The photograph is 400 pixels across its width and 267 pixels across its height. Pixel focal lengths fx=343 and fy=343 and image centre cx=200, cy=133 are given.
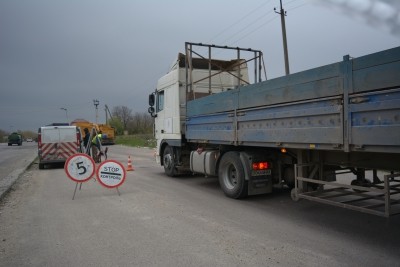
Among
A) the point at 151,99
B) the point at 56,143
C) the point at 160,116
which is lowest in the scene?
the point at 56,143

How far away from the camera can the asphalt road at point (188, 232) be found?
4160 millimetres

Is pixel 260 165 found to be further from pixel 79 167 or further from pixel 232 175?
pixel 79 167

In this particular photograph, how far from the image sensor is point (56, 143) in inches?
593

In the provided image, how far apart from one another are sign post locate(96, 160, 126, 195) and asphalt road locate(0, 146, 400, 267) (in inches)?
13.1

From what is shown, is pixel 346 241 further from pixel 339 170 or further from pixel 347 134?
pixel 339 170

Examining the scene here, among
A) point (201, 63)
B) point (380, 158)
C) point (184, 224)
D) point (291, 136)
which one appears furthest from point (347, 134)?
point (201, 63)

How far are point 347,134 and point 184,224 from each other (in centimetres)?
287

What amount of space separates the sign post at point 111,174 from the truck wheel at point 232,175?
2.42 metres

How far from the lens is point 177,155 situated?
10.6 metres

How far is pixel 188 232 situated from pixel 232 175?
282cm

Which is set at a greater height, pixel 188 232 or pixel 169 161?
pixel 169 161

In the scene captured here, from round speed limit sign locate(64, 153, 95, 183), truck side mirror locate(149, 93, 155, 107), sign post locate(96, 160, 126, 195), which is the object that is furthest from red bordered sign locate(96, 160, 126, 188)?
truck side mirror locate(149, 93, 155, 107)

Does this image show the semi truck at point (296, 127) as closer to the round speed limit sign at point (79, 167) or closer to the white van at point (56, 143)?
the round speed limit sign at point (79, 167)

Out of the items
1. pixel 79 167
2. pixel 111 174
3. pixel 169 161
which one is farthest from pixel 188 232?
pixel 169 161
